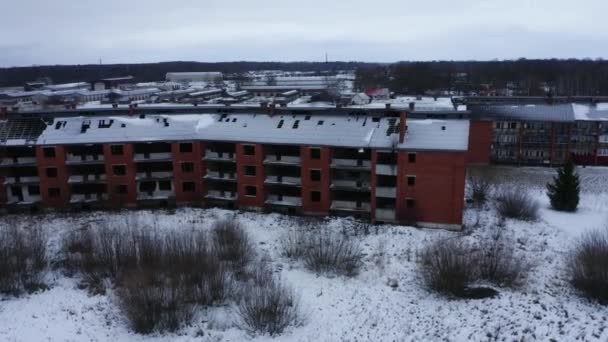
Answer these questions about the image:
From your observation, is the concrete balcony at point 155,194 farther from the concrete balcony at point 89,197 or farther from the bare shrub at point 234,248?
the bare shrub at point 234,248

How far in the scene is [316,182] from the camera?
4400 cm

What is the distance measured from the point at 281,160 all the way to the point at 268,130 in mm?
3146

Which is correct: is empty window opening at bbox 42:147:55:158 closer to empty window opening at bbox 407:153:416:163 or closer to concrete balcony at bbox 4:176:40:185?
concrete balcony at bbox 4:176:40:185

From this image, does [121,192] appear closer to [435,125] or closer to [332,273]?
[332,273]

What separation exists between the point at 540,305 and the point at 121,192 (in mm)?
36829

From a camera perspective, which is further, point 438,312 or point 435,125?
point 435,125

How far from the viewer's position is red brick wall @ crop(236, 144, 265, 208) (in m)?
45.2

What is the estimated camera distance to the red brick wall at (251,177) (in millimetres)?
45156

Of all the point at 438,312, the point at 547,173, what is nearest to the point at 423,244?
the point at 438,312

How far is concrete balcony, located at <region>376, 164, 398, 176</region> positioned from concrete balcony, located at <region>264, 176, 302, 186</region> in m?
7.50

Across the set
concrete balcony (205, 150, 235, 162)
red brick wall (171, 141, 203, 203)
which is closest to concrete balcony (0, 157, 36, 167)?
red brick wall (171, 141, 203, 203)

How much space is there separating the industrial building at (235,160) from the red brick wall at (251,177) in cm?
9

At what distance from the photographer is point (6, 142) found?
4497 cm

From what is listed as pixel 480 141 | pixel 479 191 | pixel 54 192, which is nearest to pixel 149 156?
pixel 54 192
